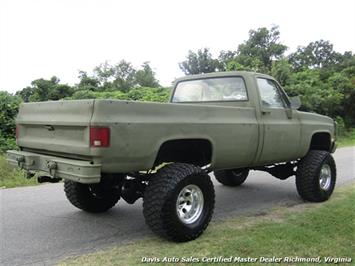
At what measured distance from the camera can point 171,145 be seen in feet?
15.6

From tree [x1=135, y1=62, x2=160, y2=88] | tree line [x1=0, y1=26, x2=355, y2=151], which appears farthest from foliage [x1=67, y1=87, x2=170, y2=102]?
tree [x1=135, y1=62, x2=160, y2=88]

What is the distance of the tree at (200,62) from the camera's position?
143ft

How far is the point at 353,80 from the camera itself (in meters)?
25.1

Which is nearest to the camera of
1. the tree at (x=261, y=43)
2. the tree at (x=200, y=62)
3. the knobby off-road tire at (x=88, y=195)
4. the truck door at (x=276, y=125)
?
the knobby off-road tire at (x=88, y=195)

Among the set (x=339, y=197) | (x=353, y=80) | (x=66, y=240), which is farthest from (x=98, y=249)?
(x=353, y=80)

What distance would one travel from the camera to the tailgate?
411 centimetres

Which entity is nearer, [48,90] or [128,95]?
[128,95]

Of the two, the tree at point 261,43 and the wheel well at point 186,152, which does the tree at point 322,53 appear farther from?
the wheel well at point 186,152

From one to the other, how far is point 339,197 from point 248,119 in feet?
8.23

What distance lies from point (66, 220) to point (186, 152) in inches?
69.1

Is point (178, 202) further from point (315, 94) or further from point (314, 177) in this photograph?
point (315, 94)

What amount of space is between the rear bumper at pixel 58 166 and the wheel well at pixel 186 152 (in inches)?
34.9

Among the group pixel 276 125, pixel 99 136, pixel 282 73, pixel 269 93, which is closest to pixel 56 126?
pixel 99 136

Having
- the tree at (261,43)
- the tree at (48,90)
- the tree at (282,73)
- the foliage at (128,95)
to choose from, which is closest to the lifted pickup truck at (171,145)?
the foliage at (128,95)
